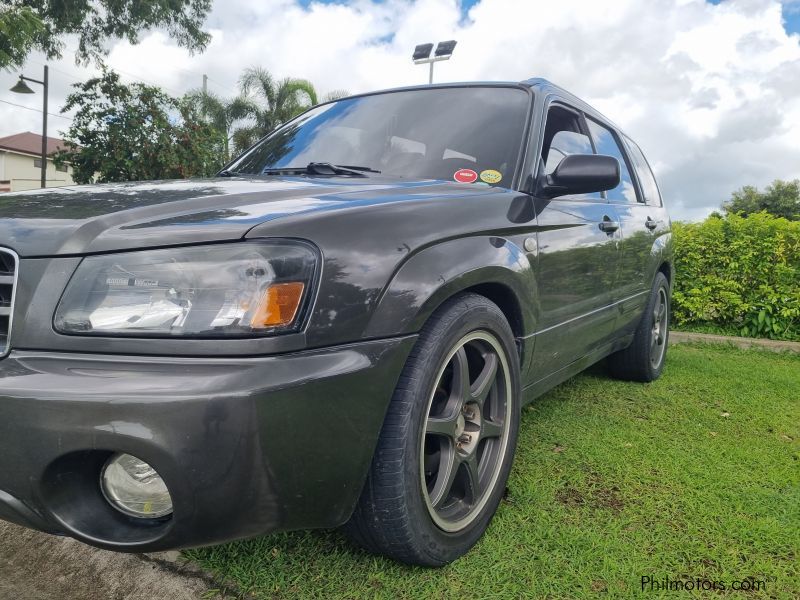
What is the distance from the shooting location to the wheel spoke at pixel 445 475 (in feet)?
6.05

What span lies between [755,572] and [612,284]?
1.58m

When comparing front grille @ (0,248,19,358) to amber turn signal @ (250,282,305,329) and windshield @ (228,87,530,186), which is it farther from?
windshield @ (228,87,530,186)

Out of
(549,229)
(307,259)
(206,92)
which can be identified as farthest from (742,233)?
(206,92)

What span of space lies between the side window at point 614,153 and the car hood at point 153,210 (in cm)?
184

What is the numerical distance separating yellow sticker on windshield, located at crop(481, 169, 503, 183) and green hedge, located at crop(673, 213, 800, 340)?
17.3ft

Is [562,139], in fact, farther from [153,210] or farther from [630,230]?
[153,210]

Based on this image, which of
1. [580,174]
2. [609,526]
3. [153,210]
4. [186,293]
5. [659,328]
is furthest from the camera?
[659,328]

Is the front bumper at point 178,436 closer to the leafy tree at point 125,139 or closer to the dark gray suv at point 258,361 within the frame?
the dark gray suv at point 258,361

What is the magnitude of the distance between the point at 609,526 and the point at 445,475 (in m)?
0.69

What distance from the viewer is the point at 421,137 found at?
257cm

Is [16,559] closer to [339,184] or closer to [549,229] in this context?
[339,184]

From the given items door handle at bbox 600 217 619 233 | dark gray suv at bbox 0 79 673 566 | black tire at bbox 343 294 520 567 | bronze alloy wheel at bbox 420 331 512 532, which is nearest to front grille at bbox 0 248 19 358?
dark gray suv at bbox 0 79 673 566

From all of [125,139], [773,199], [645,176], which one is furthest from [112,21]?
[773,199]

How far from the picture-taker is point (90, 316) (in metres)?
1.35
